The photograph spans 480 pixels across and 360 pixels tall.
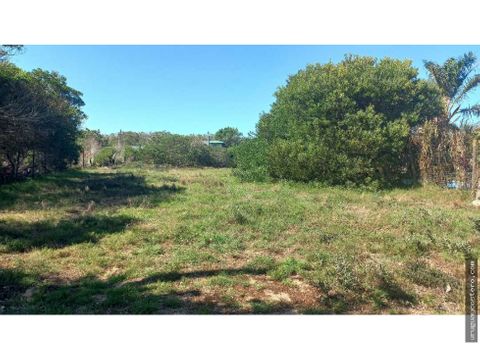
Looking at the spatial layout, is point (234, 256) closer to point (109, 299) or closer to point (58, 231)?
point (109, 299)

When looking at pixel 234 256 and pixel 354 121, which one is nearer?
pixel 234 256

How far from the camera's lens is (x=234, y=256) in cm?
576

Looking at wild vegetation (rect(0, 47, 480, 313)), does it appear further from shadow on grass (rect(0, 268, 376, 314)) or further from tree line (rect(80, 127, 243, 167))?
tree line (rect(80, 127, 243, 167))

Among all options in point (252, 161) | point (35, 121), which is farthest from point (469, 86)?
point (35, 121)

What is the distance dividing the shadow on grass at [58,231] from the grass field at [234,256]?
0.08ft

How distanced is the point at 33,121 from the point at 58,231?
300 inches

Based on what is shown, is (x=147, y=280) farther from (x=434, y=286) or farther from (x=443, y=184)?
(x=443, y=184)

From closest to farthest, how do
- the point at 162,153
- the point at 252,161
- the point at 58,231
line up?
the point at 58,231 → the point at 252,161 → the point at 162,153

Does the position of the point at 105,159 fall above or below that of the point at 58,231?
above

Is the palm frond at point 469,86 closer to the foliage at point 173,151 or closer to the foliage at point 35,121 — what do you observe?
the foliage at point 35,121

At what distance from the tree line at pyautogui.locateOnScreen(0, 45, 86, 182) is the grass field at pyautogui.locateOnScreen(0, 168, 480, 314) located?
391 centimetres

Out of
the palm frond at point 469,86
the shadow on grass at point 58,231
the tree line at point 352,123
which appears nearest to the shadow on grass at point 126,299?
the shadow on grass at point 58,231

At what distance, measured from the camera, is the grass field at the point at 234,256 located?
406cm

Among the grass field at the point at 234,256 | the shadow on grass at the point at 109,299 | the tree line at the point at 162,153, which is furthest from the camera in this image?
the tree line at the point at 162,153
